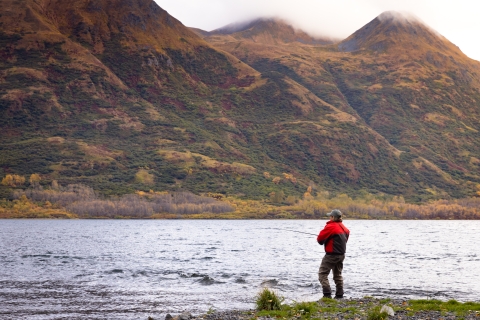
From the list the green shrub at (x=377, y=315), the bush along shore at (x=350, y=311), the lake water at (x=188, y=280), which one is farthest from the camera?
the lake water at (x=188, y=280)

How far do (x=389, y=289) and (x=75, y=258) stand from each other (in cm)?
3751

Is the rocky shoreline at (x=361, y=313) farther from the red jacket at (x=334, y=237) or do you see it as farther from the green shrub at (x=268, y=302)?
the red jacket at (x=334, y=237)

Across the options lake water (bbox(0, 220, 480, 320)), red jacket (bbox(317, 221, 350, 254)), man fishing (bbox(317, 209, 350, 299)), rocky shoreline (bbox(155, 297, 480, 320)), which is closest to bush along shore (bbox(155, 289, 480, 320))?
rocky shoreline (bbox(155, 297, 480, 320))

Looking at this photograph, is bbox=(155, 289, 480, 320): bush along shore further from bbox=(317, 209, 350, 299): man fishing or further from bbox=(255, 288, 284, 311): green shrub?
bbox=(317, 209, 350, 299): man fishing

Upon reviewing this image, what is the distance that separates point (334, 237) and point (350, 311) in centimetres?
331

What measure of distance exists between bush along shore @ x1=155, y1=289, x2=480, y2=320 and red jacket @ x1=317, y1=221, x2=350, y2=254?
2.44 metres

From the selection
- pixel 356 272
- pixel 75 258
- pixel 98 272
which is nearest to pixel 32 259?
pixel 75 258

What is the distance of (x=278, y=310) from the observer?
84.9 ft

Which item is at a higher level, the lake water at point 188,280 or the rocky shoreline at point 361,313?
the rocky shoreline at point 361,313

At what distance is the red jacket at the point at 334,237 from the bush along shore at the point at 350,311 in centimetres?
244

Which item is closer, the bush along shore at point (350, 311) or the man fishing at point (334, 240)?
the bush along shore at point (350, 311)

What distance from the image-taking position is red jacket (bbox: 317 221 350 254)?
87.0ft

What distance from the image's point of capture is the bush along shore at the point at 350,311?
22.9 metres

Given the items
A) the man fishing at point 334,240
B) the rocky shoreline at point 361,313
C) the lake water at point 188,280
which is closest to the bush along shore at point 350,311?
the rocky shoreline at point 361,313
